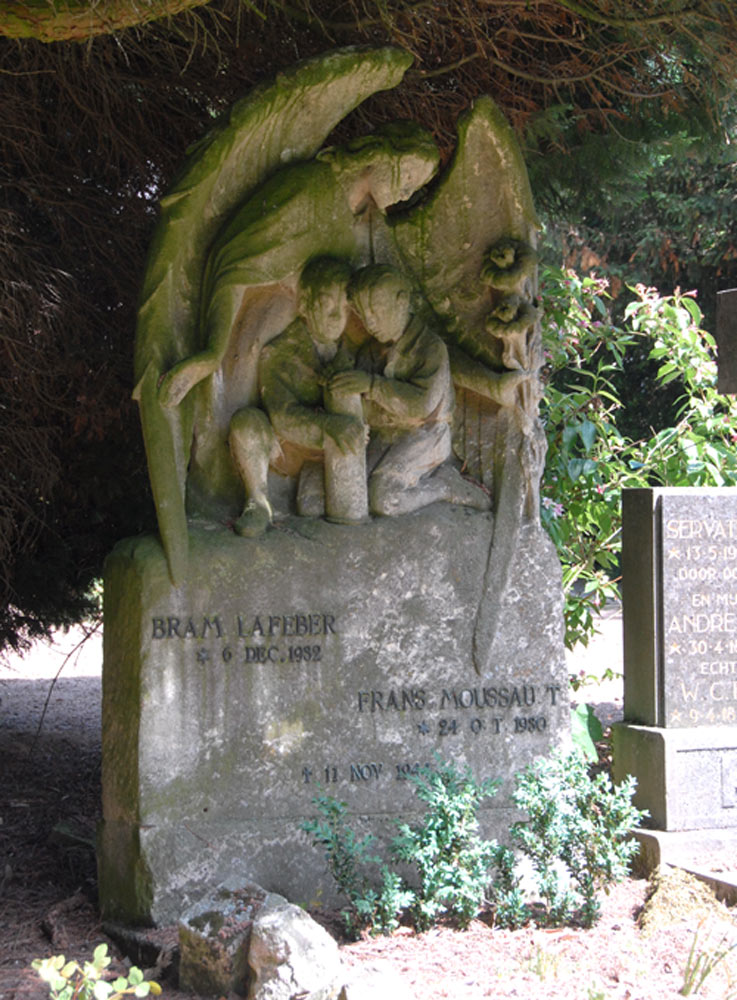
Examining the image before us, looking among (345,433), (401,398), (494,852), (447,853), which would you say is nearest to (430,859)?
(447,853)

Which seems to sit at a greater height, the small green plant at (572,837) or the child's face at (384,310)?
the child's face at (384,310)

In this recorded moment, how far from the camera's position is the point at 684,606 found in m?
4.69

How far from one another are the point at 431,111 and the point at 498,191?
1.19m

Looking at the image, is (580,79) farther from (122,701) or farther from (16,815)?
(16,815)

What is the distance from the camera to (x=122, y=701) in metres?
3.95

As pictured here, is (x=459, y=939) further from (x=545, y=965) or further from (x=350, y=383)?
(x=350, y=383)

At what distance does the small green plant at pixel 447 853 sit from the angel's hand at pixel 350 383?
4.79ft

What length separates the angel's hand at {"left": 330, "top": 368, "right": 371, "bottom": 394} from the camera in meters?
4.20

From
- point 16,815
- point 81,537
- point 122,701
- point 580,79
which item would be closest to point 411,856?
point 122,701

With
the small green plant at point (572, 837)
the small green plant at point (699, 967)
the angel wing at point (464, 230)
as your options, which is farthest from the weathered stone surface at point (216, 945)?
the angel wing at point (464, 230)

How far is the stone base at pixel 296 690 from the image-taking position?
12.8 ft

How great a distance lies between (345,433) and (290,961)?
6.13ft

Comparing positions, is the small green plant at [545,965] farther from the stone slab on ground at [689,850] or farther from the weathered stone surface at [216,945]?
the stone slab on ground at [689,850]

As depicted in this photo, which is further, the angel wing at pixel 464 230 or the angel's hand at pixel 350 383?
the angel wing at pixel 464 230
